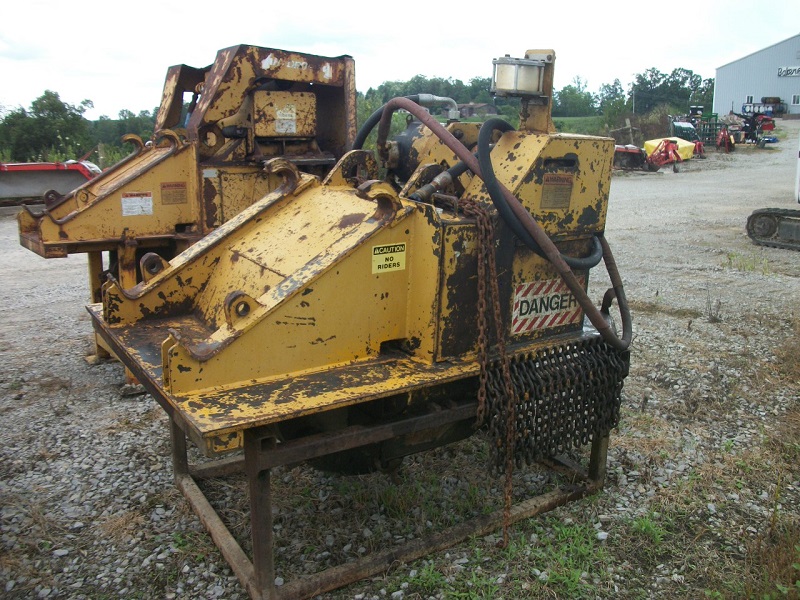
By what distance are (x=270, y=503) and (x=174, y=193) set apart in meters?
3.00

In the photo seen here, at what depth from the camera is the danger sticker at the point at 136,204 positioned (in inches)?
193

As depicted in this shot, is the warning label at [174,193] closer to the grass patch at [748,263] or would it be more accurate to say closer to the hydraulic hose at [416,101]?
the hydraulic hose at [416,101]

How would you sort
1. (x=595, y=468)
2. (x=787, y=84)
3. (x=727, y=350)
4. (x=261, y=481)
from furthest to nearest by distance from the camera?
(x=787, y=84)
(x=727, y=350)
(x=595, y=468)
(x=261, y=481)

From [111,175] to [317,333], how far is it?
10.2 feet

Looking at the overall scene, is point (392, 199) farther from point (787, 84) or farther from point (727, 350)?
point (787, 84)

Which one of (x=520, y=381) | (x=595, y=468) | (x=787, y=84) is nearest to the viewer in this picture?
(x=520, y=381)

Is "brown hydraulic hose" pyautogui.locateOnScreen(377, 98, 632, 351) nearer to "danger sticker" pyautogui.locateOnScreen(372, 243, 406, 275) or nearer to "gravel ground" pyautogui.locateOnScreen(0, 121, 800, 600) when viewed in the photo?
"danger sticker" pyautogui.locateOnScreen(372, 243, 406, 275)

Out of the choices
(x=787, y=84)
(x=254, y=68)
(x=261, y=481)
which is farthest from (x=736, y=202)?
(x=787, y=84)

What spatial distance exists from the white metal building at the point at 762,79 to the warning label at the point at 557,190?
47.0m

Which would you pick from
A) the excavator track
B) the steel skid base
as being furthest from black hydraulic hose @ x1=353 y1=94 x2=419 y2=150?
the excavator track

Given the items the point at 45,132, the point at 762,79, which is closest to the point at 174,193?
the point at 45,132

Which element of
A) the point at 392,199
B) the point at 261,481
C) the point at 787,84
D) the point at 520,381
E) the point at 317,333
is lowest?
the point at 261,481

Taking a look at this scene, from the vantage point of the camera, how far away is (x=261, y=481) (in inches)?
102

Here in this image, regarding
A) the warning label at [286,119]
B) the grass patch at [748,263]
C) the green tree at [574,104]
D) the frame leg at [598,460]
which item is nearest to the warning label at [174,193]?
the warning label at [286,119]
